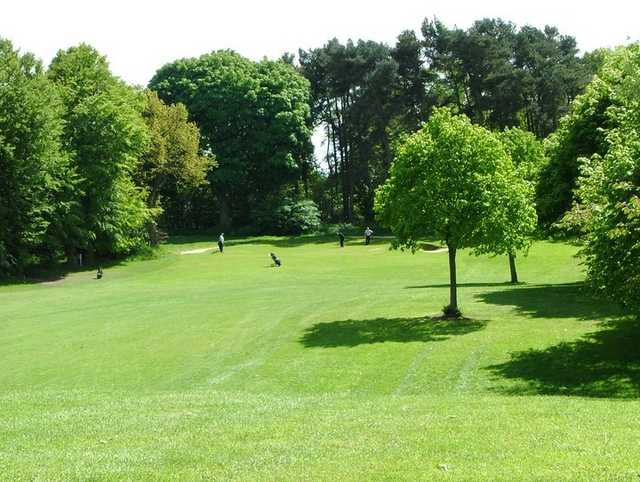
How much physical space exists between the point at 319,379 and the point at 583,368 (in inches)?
293

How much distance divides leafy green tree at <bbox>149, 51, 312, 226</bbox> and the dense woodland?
0.71 feet

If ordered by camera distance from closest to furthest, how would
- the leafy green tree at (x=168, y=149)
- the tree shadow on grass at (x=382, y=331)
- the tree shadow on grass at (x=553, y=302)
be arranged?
the tree shadow on grass at (x=382, y=331), the tree shadow on grass at (x=553, y=302), the leafy green tree at (x=168, y=149)

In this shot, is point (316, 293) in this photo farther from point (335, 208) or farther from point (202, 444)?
point (335, 208)

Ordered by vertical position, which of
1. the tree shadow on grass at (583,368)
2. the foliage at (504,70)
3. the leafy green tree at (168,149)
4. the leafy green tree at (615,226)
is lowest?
the tree shadow on grass at (583,368)

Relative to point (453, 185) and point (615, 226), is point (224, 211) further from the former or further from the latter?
point (615, 226)

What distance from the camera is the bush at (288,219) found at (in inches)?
3142

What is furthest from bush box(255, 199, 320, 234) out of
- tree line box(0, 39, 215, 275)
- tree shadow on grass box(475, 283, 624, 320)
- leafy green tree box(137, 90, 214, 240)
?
tree shadow on grass box(475, 283, 624, 320)

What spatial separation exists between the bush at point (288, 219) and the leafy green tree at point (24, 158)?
31700 mm

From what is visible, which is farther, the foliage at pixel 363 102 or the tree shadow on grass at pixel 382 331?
the foliage at pixel 363 102

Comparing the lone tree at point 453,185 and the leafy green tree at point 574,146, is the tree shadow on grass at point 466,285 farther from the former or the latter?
the lone tree at point 453,185

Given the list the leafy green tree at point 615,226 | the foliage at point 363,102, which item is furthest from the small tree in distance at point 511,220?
the foliage at point 363,102

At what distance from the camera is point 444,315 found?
27.2m

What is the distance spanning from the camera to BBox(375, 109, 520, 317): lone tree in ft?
83.3

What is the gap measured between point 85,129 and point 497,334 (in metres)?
42.7
